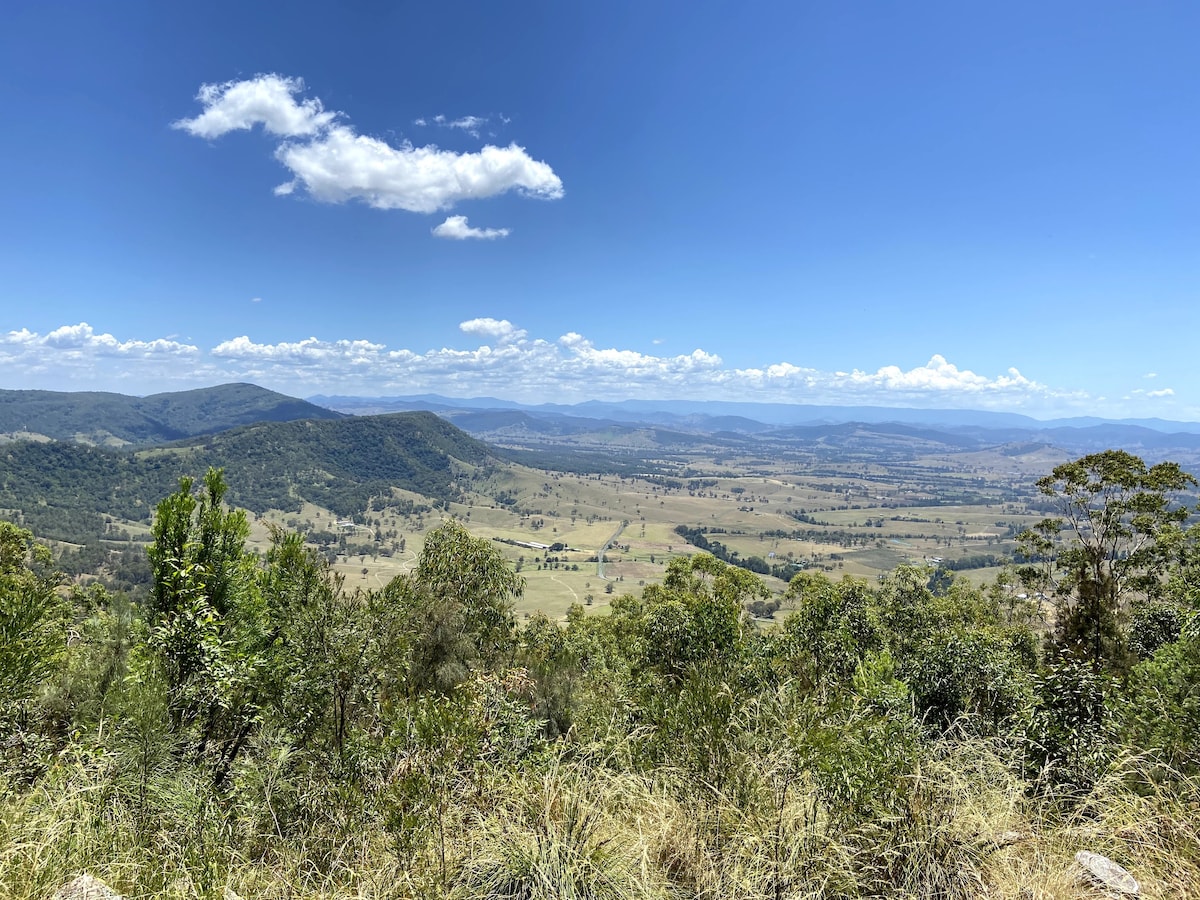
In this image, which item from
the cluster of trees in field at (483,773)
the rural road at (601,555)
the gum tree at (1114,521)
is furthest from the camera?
the rural road at (601,555)

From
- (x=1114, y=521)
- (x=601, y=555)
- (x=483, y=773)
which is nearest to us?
(x=483, y=773)

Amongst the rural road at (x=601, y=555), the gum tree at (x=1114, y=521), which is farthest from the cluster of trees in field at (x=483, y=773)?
the rural road at (x=601, y=555)

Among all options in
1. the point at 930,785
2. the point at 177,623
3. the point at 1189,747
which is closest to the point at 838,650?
the point at 1189,747

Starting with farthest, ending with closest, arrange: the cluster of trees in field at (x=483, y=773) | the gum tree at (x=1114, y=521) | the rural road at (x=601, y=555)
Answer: the rural road at (x=601, y=555) < the gum tree at (x=1114, y=521) < the cluster of trees in field at (x=483, y=773)

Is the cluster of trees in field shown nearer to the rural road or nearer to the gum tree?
the gum tree

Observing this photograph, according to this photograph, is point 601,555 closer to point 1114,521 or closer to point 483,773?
point 1114,521

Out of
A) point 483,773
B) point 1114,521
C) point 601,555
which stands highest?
point 1114,521

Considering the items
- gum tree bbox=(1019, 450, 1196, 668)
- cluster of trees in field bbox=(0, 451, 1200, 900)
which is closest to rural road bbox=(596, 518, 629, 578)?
gum tree bbox=(1019, 450, 1196, 668)

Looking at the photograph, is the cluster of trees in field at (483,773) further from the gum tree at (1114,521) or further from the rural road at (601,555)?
the rural road at (601,555)

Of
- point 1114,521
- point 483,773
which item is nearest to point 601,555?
point 1114,521

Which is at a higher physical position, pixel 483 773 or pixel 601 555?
pixel 483 773

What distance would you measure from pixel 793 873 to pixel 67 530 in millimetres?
219736

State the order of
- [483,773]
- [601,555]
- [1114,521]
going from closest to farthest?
1. [483,773]
2. [1114,521]
3. [601,555]

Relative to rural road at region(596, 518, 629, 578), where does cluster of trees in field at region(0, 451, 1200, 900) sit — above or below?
above
